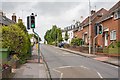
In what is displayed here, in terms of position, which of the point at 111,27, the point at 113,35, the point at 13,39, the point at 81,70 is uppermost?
the point at 111,27

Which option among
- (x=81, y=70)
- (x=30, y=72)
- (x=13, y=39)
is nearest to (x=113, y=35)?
(x=13, y=39)

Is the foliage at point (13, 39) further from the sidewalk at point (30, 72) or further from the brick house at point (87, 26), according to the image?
the brick house at point (87, 26)

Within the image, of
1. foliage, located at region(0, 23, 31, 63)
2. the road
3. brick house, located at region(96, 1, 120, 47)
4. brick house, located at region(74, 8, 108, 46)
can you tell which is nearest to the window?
brick house, located at region(96, 1, 120, 47)

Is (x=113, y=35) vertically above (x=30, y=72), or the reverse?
(x=113, y=35)

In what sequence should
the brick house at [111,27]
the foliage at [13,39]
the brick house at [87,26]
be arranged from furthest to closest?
the brick house at [87,26] < the brick house at [111,27] < the foliage at [13,39]

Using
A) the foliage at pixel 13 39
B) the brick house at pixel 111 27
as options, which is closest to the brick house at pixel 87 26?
the brick house at pixel 111 27

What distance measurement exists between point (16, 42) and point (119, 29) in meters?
24.2

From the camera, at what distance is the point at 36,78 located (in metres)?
13.5

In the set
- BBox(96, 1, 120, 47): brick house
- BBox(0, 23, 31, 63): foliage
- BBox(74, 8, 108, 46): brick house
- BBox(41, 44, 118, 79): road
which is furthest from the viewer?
BBox(74, 8, 108, 46): brick house

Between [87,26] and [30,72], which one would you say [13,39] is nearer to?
[30,72]

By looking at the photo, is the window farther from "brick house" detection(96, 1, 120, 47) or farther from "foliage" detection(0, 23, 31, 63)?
"foliage" detection(0, 23, 31, 63)

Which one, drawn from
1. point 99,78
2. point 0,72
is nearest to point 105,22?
point 99,78

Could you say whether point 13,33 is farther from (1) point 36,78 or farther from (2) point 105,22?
(2) point 105,22

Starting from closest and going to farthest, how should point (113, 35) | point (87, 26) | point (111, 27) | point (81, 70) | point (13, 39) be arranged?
point (81, 70) < point (13, 39) < point (113, 35) < point (111, 27) < point (87, 26)
